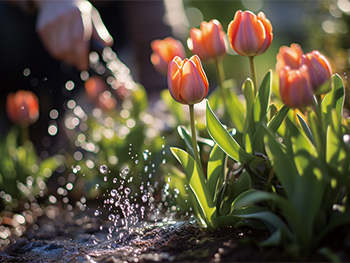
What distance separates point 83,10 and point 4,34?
1003mm

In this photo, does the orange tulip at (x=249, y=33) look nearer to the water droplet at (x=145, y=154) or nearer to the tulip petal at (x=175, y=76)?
the tulip petal at (x=175, y=76)

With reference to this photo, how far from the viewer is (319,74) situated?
0.63 meters

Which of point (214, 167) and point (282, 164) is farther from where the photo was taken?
point (214, 167)

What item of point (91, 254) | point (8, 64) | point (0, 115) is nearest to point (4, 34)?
point (8, 64)

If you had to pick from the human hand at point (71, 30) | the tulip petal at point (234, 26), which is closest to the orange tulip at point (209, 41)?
the tulip petal at point (234, 26)

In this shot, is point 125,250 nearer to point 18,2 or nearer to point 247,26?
point 247,26

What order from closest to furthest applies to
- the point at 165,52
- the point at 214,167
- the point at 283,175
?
1. the point at 283,175
2. the point at 214,167
3. the point at 165,52

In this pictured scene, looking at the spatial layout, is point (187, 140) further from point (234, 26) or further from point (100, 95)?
point (100, 95)

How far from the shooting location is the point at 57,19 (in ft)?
5.00

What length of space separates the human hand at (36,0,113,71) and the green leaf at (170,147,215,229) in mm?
930

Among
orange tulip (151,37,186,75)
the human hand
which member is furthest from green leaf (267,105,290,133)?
the human hand

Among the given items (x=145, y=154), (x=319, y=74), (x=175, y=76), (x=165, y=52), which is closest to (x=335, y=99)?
(x=319, y=74)

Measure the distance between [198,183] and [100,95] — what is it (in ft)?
4.02

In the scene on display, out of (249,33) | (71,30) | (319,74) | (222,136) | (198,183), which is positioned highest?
(71,30)
